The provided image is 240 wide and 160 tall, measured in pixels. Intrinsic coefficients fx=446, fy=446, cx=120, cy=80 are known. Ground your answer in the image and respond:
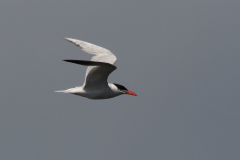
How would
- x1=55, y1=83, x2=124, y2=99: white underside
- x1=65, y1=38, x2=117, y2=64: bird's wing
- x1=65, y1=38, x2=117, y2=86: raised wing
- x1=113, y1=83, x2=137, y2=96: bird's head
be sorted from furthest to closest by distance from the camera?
x1=65, y1=38, x2=117, y2=64: bird's wing < x1=113, y1=83, x2=137, y2=96: bird's head < x1=55, y1=83, x2=124, y2=99: white underside < x1=65, y1=38, x2=117, y2=86: raised wing

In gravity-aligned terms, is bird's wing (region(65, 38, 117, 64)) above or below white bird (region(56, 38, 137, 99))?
above

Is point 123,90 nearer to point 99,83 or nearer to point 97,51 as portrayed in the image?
point 99,83

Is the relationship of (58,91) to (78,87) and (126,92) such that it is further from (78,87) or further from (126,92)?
(126,92)

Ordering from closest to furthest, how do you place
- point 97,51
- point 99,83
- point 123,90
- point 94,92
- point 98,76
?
point 98,76, point 99,83, point 94,92, point 123,90, point 97,51

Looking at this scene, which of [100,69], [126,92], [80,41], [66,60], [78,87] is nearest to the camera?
[66,60]

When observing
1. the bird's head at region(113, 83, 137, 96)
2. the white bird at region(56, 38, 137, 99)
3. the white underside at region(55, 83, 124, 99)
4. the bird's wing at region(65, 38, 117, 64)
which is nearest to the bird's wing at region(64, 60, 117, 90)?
the white bird at region(56, 38, 137, 99)

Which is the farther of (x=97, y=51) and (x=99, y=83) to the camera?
(x=97, y=51)

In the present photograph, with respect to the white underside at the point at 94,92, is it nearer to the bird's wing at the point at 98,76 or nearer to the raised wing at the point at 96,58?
the bird's wing at the point at 98,76

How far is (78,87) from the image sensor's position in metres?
14.8

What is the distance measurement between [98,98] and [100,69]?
163 cm

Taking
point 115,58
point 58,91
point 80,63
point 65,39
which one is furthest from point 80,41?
point 80,63

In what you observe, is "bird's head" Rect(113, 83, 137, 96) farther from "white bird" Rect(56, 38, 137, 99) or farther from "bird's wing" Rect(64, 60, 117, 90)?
"bird's wing" Rect(64, 60, 117, 90)

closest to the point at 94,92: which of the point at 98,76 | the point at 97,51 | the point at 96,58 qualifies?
the point at 98,76

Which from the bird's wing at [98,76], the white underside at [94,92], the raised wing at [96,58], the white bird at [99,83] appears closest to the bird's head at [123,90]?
the white bird at [99,83]
